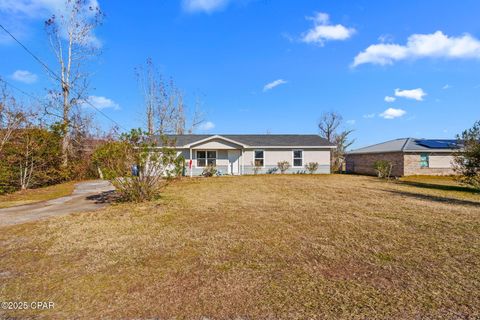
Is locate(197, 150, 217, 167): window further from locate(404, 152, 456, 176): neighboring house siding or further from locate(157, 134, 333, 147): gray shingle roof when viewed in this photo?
locate(404, 152, 456, 176): neighboring house siding

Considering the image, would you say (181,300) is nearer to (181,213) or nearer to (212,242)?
(212,242)

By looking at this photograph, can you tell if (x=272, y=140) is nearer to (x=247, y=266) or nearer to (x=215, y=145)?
(x=215, y=145)

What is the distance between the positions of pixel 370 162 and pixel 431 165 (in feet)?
15.4

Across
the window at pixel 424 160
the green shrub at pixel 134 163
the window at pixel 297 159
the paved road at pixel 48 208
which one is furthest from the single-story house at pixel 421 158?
the paved road at pixel 48 208

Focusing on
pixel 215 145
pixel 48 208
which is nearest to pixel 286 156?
pixel 215 145

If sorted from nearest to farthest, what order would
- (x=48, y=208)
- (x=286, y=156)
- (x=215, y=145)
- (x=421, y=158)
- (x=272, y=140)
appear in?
(x=48, y=208), (x=215, y=145), (x=421, y=158), (x=286, y=156), (x=272, y=140)

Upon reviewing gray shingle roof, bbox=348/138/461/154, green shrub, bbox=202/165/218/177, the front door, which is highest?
gray shingle roof, bbox=348/138/461/154

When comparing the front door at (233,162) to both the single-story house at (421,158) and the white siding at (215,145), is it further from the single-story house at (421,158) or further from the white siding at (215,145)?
the single-story house at (421,158)

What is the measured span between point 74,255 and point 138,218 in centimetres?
265

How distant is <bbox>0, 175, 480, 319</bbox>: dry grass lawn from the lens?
9.04 feet

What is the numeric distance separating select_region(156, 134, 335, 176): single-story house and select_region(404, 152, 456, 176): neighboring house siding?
20.0 ft

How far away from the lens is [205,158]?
2145 cm

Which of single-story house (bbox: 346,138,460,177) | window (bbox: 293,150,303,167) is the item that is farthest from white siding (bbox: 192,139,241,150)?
single-story house (bbox: 346,138,460,177)

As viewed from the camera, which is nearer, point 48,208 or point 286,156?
point 48,208
